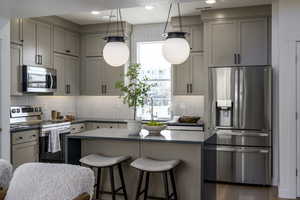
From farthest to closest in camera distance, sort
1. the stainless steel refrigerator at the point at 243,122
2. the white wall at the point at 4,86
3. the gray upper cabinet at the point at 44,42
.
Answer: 1. the gray upper cabinet at the point at 44,42
2. the stainless steel refrigerator at the point at 243,122
3. the white wall at the point at 4,86

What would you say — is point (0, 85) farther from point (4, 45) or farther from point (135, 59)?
point (135, 59)

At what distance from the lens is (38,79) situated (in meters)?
5.10

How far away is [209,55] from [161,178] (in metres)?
2.50

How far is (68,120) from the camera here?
5691 millimetres

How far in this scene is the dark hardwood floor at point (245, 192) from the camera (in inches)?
162

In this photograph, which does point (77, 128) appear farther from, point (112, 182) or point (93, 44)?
point (112, 182)

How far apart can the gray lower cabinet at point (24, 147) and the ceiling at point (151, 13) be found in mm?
2141

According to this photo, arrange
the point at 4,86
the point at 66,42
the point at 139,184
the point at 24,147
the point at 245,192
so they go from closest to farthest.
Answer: the point at 139,184
the point at 4,86
the point at 245,192
the point at 24,147
the point at 66,42

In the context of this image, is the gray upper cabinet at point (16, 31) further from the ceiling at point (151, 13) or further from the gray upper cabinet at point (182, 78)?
the gray upper cabinet at point (182, 78)

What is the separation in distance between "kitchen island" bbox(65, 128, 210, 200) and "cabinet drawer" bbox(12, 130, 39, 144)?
116 centimetres

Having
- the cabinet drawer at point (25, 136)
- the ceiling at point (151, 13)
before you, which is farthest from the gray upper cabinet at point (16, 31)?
the cabinet drawer at point (25, 136)

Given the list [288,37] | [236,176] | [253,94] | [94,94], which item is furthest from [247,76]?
[94,94]

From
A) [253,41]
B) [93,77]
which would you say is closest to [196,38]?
[253,41]

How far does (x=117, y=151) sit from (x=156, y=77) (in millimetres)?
2912
